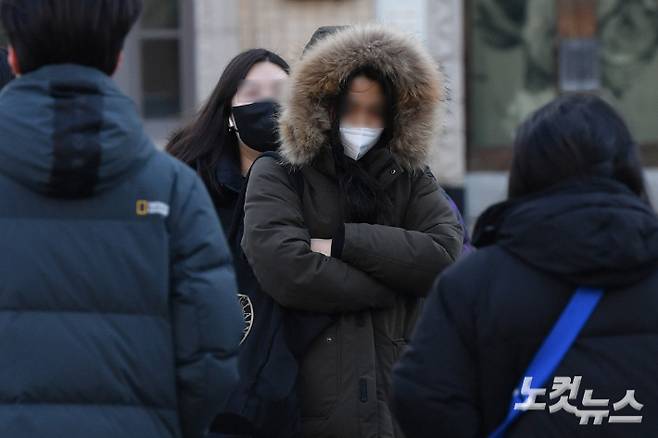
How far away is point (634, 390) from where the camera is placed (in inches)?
109

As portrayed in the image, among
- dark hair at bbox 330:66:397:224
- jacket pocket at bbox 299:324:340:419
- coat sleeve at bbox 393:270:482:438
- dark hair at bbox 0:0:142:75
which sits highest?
dark hair at bbox 0:0:142:75

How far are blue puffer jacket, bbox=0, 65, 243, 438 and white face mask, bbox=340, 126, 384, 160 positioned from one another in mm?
981

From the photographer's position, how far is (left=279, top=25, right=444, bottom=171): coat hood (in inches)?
150

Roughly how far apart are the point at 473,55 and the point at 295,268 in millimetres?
6453

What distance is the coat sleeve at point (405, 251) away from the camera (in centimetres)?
369

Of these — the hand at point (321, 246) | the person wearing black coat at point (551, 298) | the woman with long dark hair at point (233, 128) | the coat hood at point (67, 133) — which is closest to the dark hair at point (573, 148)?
the person wearing black coat at point (551, 298)

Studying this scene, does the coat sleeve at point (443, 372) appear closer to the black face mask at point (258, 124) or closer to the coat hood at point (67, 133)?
the coat hood at point (67, 133)

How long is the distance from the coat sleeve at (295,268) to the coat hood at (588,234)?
3.11 feet

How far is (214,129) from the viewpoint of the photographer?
453 centimetres

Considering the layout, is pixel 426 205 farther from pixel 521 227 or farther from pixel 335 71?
pixel 521 227

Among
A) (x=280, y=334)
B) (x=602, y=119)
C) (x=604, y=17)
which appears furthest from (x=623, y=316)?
(x=604, y=17)

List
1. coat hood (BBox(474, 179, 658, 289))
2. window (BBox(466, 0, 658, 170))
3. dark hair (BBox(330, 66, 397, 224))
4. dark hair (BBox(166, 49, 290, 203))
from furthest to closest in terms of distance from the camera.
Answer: window (BBox(466, 0, 658, 170)), dark hair (BBox(166, 49, 290, 203)), dark hair (BBox(330, 66, 397, 224)), coat hood (BBox(474, 179, 658, 289))

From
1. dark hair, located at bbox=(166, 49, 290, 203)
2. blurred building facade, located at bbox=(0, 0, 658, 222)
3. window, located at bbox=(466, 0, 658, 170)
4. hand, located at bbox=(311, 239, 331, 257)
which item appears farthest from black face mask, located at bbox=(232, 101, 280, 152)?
window, located at bbox=(466, 0, 658, 170)

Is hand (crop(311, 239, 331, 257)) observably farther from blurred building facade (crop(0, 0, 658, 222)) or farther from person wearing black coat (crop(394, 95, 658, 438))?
blurred building facade (crop(0, 0, 658, 222))
